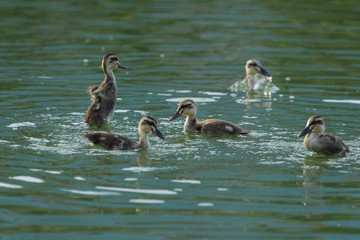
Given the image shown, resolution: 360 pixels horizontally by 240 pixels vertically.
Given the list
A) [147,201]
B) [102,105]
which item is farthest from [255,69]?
[147,201]

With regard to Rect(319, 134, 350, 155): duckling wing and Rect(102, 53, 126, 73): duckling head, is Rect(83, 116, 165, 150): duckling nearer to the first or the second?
Rect(319, 134, 350, 155): duckling wing

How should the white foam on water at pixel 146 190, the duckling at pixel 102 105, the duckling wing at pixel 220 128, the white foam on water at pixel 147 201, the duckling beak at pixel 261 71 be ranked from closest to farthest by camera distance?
the white foam on water at pixel 147 201, the white foam on water at pixel 146 190, the duckling wing at pixel 220 128, the duckling at pixel 102 105, the duckling beak at pixel 261 71

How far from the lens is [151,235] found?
7.39 metres

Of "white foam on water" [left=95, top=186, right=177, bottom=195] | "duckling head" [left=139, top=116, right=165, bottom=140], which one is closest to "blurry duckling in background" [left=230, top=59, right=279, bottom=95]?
"duckling head" [left=139, top=116, right=165, bottom=140]

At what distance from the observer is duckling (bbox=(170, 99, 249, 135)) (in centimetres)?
1135

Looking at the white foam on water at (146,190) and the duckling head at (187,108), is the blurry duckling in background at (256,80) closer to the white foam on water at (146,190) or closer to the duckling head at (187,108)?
the duckling head at (187,108)

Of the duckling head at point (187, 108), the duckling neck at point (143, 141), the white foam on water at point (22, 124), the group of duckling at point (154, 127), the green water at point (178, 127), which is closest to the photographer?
the green water at point (178, 127)

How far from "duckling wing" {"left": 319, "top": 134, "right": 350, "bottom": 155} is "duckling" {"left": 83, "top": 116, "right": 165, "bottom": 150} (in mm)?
2366

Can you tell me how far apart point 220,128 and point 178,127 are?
3.77ft

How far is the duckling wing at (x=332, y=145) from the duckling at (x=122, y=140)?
2.37 m

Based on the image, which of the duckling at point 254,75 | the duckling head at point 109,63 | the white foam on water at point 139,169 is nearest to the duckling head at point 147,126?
the white foam on water at point 139,169

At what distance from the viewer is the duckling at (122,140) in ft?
34.2

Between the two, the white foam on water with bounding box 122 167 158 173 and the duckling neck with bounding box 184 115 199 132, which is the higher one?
the duckling neck with bounding box 184 115 199 132

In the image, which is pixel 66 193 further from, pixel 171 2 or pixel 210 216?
pixel 171 2
